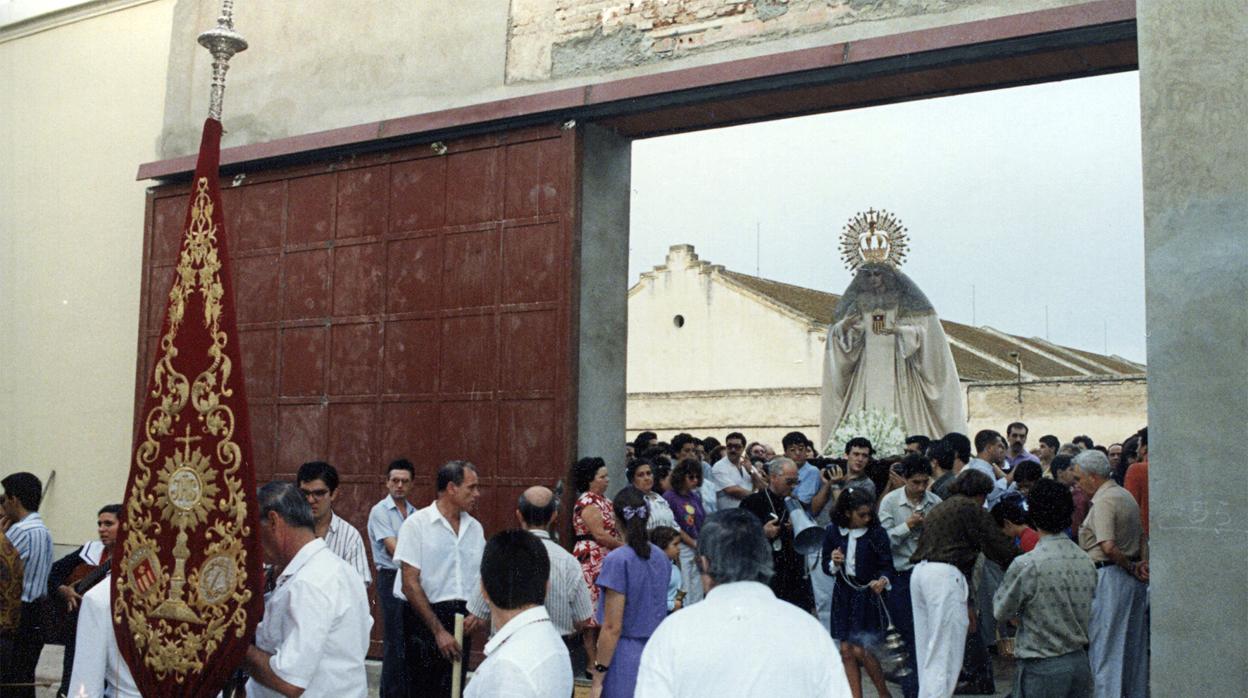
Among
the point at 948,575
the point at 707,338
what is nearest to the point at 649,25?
the point at 948,575

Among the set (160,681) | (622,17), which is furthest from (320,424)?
(160,681)

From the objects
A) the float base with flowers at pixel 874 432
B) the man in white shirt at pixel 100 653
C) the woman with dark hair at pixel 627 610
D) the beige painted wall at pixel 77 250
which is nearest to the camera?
the man in white shirt at pixel 100 653

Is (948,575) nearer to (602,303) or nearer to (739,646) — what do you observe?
(602,303)

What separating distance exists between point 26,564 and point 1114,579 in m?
6.20

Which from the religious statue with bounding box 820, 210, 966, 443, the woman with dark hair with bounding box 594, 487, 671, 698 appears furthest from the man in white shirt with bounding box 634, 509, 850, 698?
the religious statue with bounding box 820, 210, 966, 443

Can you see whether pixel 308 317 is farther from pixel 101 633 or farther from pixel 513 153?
pixel 101 633

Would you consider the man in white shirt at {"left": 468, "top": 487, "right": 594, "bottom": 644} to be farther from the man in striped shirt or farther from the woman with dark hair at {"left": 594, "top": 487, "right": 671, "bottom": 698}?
the man in striped shirt

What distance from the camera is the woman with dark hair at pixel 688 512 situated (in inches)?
352

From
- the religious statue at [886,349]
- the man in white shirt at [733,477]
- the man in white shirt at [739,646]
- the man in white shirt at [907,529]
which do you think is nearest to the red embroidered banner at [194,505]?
the man in white shirt at [739,646]

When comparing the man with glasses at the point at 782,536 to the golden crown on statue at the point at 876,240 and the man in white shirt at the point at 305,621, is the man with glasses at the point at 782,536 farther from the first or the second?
the golden crown on statue at the point at 876,240

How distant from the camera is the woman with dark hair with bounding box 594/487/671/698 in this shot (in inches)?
244

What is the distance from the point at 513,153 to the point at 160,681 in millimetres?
5530

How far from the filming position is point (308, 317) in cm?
1068

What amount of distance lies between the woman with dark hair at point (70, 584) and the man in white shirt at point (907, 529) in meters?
4.61
